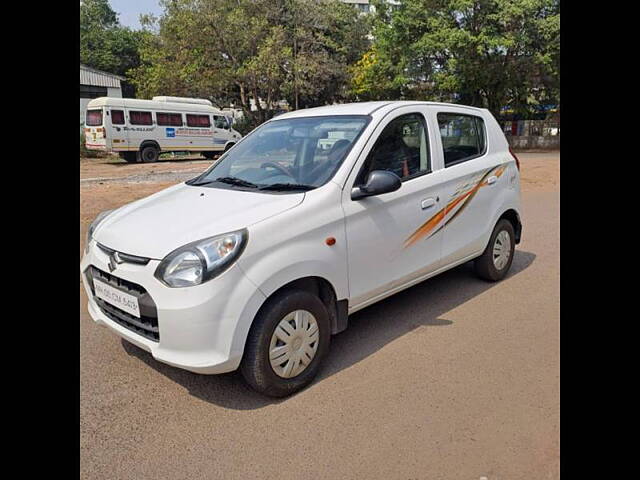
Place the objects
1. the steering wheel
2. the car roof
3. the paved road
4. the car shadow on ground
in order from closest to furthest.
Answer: the paved road, the car shadow on ground, the steering wheel, the car roof

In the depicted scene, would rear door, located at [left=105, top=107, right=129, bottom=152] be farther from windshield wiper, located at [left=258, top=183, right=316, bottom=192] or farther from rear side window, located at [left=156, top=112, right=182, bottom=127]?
windshield wiper, located at [left=258, top=183, right=316, bottom=192]

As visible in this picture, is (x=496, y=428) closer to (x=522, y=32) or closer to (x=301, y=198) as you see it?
(x=301, y=198)

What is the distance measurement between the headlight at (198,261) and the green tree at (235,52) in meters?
25.5

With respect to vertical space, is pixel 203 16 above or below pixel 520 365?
above

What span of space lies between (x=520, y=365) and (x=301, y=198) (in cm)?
195

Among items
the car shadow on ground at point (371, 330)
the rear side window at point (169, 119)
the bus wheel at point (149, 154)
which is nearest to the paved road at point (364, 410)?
the car shadow on ground at point (371, 330)

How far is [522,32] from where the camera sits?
23.9 metres

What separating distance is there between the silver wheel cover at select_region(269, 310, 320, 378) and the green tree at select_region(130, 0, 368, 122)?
25.4 m

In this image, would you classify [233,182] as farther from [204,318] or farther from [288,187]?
[204,318]

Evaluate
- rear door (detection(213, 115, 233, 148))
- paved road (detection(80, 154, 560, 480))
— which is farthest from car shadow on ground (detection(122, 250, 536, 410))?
rear door (detection(213, 115, 233, 148))

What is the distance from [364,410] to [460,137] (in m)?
2.83

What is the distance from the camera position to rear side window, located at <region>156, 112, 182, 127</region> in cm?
2183

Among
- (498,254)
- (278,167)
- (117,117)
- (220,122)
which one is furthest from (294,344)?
(220,122)
